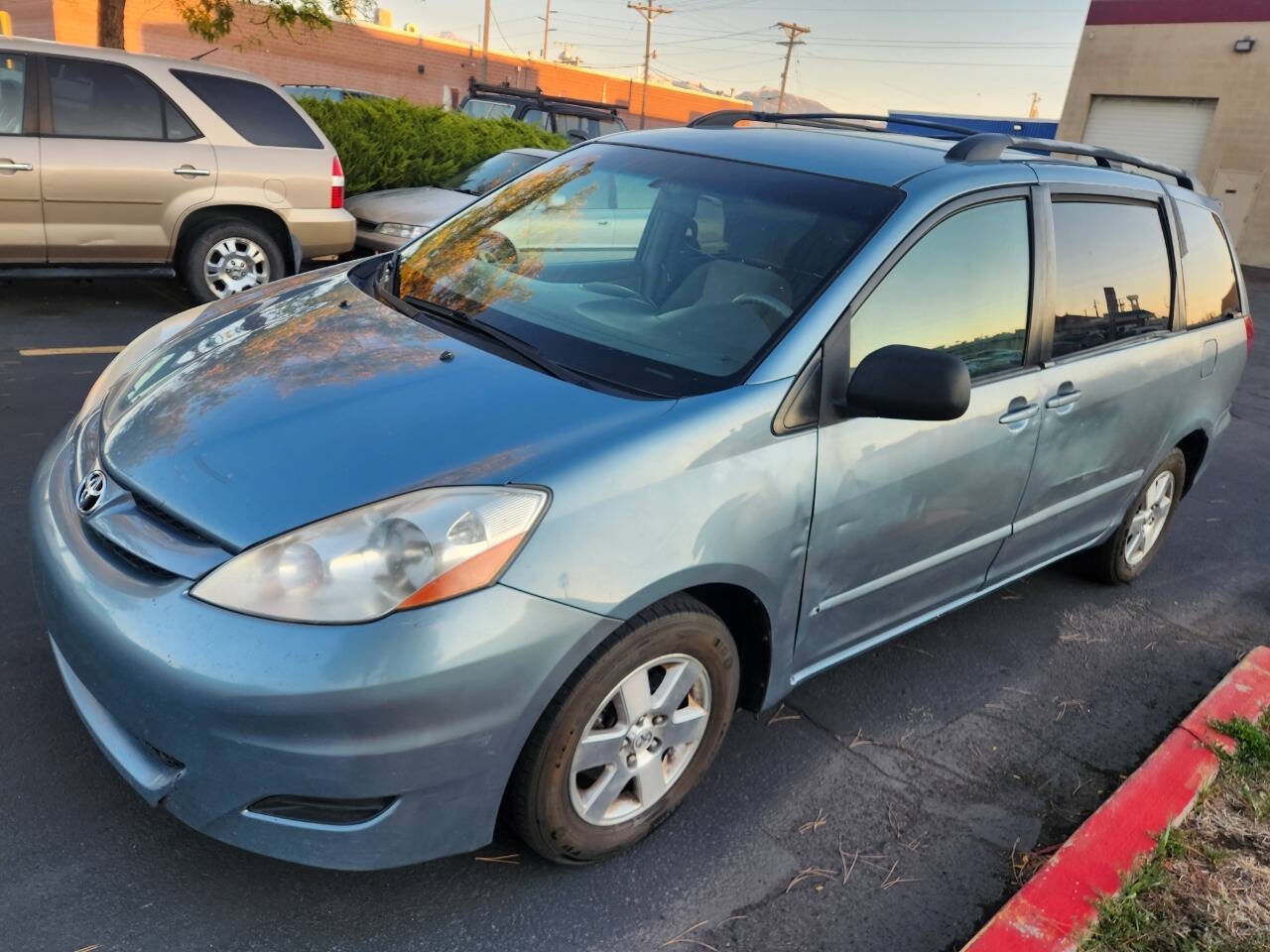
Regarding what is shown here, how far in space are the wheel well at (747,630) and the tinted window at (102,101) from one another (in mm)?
6426

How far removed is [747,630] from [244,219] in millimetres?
6410

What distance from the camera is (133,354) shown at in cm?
314

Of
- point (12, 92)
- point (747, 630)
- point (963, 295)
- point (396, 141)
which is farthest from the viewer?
point (396, 141)

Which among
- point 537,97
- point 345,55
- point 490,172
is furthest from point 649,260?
point 345,55

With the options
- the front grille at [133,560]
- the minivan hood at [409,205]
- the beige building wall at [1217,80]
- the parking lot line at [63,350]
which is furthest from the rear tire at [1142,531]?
the beige building wall at [1217,80]

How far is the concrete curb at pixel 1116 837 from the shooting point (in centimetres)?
237

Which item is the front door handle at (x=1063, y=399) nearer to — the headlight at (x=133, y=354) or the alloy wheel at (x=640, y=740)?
the alloy wheel at (x=640, y=740)

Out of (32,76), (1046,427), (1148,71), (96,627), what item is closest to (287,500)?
(96,627)

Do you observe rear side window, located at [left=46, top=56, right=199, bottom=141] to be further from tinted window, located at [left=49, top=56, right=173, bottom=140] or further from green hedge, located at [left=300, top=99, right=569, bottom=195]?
green hedge, located at [left=300, top=99, right=569, bottom=195]

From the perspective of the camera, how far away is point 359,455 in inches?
88.2

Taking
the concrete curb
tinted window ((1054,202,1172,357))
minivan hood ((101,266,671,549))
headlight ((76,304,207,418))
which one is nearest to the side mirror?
minivan hood ((101,266,671,549))

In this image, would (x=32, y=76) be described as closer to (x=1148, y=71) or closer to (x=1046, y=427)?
(x=1046, y=427)

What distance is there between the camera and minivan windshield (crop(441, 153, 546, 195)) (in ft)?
31.7

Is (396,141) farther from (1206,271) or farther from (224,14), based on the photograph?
(1206,271)
